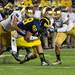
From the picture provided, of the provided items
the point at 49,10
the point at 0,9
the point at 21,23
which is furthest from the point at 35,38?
the point at 0,9

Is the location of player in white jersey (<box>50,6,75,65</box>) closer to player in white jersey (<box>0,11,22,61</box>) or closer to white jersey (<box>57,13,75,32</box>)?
white jersey (<box>57,13,75,32</box>)

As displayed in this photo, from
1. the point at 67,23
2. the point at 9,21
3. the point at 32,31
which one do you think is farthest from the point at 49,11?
the point at 32,31

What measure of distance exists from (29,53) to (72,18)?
164cm

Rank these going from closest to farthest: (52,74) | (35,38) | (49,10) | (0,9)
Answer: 1. (52,74)
2. (35,38)
3. (49,10)
4. (0,9)

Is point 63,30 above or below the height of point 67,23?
below

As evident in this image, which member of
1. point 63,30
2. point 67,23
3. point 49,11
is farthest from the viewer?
point 49,11

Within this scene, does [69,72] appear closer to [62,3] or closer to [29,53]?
[29,53]

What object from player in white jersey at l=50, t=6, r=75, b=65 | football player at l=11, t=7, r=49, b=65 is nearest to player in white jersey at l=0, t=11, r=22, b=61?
football player at l=11, t=7, r=49, b=65

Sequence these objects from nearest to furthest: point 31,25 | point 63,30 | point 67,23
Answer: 1. point 31,25
2. point 63,30
3. point 67,23

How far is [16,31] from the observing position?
42.5 feet

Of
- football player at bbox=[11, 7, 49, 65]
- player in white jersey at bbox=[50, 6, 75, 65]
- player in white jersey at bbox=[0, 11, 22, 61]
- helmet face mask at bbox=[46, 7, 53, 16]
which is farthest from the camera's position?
helmet face mask at bbox=[46, 7, 53, 16]

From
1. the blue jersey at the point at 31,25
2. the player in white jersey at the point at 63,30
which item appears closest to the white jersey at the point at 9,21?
the blue jersey at the point at 31,25

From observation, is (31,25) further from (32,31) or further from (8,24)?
(8,24)

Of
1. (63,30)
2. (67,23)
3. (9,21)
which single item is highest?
(9,21)
